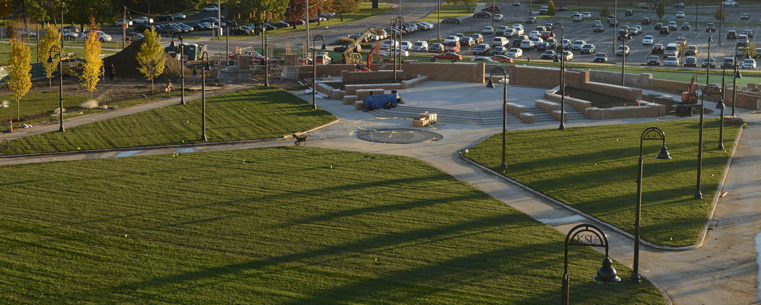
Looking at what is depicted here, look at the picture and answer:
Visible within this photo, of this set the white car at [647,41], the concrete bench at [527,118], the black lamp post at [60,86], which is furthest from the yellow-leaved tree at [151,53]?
the white car at [647,41]

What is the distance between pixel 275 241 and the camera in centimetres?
2670

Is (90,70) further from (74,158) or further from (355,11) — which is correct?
(355,11)

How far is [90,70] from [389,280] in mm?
38099

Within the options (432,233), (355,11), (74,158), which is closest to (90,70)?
(74,158)

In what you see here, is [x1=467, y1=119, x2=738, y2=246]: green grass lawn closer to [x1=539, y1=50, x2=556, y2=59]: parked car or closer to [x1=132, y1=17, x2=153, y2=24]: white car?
[x1=539, y1=50, x2=556, y2=59]: parked car

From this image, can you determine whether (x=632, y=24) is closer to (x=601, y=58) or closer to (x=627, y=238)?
(x=601, y=58)

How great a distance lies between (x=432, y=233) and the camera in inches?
1094

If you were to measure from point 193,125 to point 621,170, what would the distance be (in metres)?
24.9

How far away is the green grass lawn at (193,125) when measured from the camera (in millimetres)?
43281

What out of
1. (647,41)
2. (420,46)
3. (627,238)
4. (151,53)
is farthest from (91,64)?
(647,41)

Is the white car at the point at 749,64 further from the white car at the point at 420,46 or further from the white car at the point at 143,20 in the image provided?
the white car at the point at 143,20

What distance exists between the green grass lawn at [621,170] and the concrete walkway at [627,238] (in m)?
0.82

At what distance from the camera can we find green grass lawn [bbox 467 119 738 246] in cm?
3026

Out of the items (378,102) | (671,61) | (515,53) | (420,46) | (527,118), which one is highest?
(420,46)
